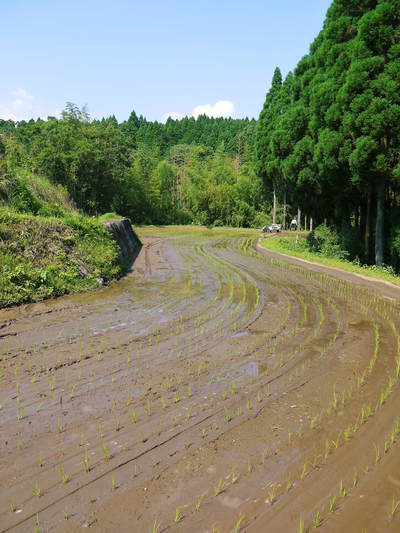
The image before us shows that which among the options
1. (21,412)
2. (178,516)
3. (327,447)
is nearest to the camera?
(178,516)

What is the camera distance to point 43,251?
9.85 metres

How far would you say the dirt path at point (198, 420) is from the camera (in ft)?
9.45

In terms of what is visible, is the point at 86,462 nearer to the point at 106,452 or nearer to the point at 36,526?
the point at 106,452

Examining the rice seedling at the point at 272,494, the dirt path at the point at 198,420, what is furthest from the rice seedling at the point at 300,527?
the rice seedling at the point at 272,494

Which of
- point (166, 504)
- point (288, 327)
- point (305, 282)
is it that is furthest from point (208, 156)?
point (166, 504)

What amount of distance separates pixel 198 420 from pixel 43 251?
7448 millimetres

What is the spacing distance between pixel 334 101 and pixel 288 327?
10.7m

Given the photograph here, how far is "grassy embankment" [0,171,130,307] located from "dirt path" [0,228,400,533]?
913 millimetres

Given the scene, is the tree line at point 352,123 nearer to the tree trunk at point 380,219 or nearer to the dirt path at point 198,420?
the tree trunk at point 380,219

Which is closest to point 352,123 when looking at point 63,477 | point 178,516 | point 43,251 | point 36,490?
point 43,251

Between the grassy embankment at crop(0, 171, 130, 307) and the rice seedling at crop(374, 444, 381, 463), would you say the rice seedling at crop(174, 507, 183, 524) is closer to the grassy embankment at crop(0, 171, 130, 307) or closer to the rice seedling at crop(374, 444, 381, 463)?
the rice seedling at crop(374, 444, 381, 463)

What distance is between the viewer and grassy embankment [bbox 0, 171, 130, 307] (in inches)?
340

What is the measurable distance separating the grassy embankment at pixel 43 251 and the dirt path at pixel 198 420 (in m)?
0.91

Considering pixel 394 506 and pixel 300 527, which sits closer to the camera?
pixel 300 527
